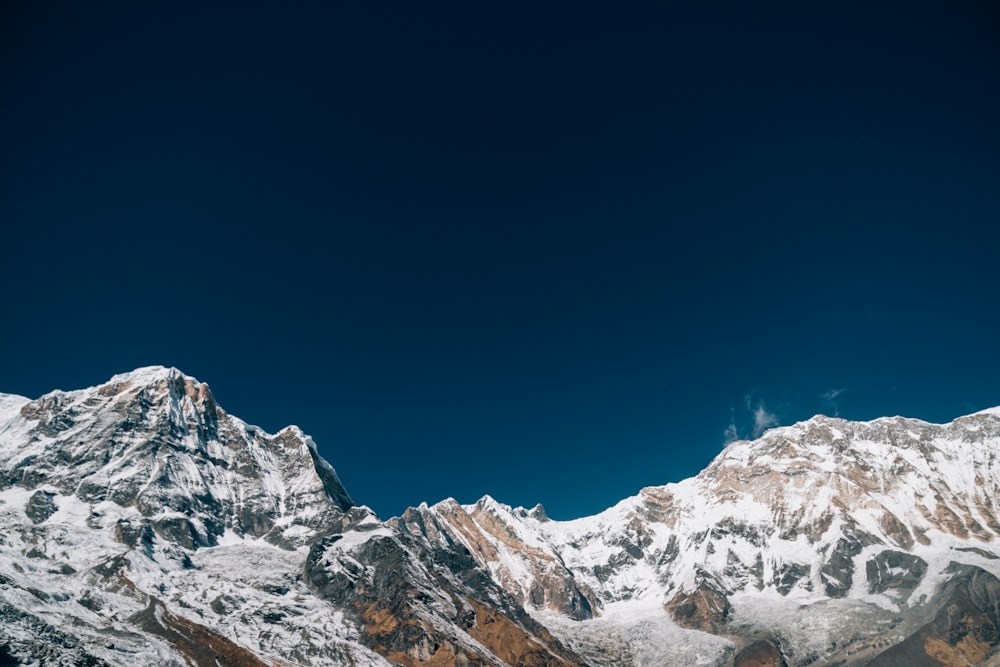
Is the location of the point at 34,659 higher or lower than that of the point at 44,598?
lower

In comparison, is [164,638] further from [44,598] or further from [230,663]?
[44,598]

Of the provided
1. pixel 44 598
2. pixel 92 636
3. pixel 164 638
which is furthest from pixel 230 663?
pixel 44 598

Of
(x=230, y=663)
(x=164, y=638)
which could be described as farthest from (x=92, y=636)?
(x=230, y=663)

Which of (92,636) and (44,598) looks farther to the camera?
(44,598)

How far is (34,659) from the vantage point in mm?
140000

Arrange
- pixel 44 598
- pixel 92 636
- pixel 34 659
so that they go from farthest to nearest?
pixel 44 598, pixel 92 636, pixel 34 659

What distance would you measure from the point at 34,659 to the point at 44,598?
6069 cm

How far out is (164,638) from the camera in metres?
196

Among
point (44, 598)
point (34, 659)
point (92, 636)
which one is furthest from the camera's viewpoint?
point (44, 598)

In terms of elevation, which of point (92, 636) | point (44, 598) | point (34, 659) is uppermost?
point (44, 598)

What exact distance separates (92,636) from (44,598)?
26.7m

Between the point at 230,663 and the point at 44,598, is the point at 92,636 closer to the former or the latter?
the point at 44,598

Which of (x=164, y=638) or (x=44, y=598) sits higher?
(x=44, y=598)

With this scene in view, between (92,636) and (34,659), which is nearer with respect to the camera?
(34,659)
